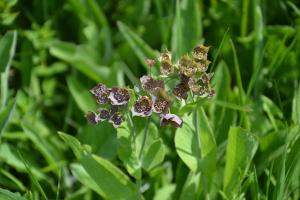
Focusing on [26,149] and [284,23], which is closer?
[26,149]

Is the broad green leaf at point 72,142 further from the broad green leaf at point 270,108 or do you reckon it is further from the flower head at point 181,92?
the broad green leaf at point 270,108

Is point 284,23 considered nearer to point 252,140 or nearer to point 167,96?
point 252,140

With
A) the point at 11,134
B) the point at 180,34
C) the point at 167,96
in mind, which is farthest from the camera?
the point at 180,34

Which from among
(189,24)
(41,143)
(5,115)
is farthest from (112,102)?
(189,24)

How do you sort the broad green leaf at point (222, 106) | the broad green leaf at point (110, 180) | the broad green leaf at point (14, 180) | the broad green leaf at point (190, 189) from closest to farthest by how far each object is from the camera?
the broad green leaf at point (110, 180)
the broad green leaf at point (190, 189)
the broad green leaf at point (14, 180)
the broad green leaf at point (222, 106)

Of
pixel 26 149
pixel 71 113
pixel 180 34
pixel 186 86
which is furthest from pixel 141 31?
pixel 186 86

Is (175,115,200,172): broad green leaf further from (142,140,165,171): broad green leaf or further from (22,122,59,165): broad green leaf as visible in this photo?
(22,122,59,165): broad green leaf

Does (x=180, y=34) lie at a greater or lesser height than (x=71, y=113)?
greater

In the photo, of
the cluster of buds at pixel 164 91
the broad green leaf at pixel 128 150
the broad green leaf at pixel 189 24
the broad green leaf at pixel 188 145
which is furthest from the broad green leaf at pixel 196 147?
the broad green leaf at pixel 189 24
